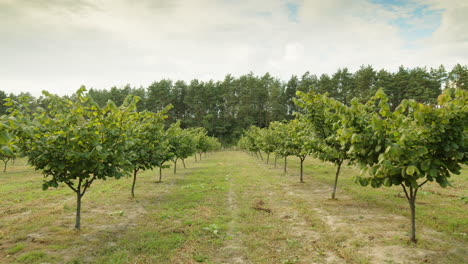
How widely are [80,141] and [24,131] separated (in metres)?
1.78

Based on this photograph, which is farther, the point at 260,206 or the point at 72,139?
the point at 260,206

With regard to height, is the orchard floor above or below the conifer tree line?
below

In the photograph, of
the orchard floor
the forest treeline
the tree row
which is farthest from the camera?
the forest treeline

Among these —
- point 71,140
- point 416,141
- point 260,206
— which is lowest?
point 260,206

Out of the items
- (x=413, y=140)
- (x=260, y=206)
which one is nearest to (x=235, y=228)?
(x=260, y=206)

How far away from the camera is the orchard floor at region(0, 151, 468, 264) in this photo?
22.1ft

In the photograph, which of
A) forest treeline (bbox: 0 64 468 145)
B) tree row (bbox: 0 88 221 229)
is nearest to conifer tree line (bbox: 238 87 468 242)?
tree row (bbox: 0 88 221 229)

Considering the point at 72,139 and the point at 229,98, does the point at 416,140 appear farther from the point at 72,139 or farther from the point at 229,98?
the point at 229,98

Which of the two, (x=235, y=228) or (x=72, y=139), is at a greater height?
(x=72, y=139)

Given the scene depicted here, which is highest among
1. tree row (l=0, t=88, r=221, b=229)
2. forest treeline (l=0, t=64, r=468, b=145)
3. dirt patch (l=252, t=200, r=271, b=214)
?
forest treeline (l=0, t=64, r=468, b=145)

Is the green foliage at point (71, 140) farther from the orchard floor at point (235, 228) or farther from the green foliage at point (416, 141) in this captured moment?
the green foliage at point (416, 141)

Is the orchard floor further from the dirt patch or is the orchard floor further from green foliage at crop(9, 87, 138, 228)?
green foliage at crop(9, 87, 138, 228)

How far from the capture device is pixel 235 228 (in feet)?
29.7

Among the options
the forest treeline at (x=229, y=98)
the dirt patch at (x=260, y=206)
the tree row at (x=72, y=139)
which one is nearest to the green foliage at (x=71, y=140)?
the tree row at (x=72, y=139)
